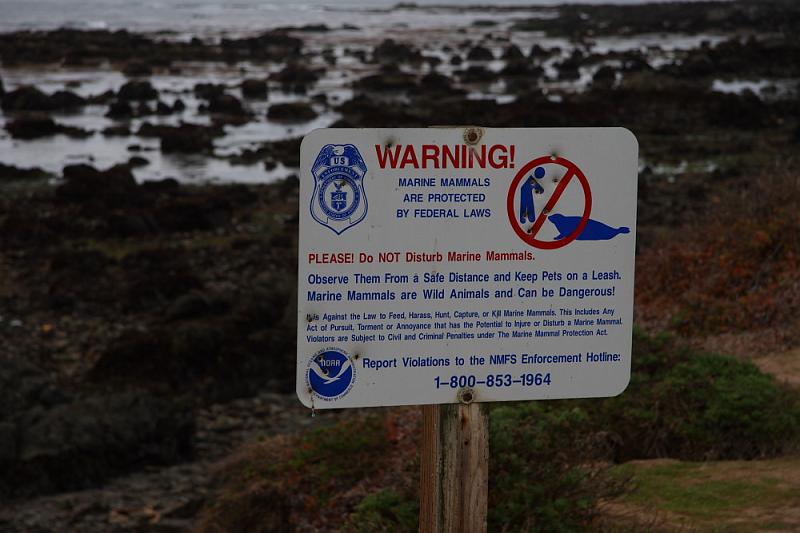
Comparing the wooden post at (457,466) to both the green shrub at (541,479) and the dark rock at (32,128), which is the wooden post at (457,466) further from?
the dark rock at (32,128)

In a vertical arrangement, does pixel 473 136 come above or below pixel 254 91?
below

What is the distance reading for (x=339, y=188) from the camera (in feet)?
9.52

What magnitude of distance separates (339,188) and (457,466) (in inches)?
34.3

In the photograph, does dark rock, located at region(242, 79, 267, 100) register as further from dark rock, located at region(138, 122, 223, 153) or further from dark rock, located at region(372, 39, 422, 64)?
dark rock, located at region(372, 39, 422, 64)

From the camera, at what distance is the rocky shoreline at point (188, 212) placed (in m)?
8.74

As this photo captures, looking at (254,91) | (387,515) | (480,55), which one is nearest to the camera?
(387,515)

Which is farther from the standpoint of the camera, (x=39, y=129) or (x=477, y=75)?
(x=477, y=75)

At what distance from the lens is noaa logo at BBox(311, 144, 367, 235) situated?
9.46ft

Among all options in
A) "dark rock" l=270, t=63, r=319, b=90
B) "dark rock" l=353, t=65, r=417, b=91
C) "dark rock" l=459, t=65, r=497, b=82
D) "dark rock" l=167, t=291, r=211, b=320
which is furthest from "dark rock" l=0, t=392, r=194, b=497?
"dark rock" l=459, t=65, r=497, b=82

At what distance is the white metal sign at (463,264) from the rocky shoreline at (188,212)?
16.5 feet

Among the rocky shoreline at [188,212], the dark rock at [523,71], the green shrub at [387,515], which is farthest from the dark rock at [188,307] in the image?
the dark rock at [523,71]

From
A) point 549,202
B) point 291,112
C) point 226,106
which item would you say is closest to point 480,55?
point 226,106

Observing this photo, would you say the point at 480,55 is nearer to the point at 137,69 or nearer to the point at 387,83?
the point at 387,83

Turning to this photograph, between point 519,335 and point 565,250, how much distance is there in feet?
0.91
